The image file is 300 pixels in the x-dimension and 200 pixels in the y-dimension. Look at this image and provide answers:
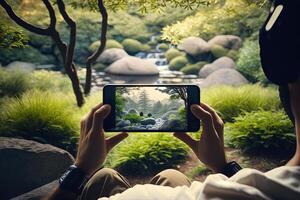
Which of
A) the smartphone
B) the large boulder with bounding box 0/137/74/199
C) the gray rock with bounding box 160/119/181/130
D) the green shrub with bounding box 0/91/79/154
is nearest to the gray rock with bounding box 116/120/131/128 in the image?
the smartphone

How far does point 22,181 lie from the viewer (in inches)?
75.7

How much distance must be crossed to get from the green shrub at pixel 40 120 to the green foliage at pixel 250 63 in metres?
1.20

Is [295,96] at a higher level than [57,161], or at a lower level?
higher

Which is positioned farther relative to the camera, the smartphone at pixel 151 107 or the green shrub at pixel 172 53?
the green shrub at pixel 172 53

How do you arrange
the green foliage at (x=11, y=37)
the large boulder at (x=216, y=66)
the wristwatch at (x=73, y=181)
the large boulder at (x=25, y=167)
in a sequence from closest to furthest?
the wristwatch at (x=73, y=181) → the large boulder at (x=25, y=167) → the green foliage at (x=11, y=37) → the large boulder at (x=216, y=66)

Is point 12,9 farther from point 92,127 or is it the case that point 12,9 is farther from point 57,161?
point 92,127

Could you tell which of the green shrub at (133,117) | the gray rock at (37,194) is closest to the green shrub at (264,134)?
the gray rock at (37,194)

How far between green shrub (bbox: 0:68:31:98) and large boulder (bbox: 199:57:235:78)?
119 centimetres

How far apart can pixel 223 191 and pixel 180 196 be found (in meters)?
0.08

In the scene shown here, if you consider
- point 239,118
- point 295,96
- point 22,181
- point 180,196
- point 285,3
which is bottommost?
point 22,181

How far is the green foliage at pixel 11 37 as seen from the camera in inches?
91.1

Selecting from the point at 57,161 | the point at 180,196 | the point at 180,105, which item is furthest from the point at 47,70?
the point at 180,196

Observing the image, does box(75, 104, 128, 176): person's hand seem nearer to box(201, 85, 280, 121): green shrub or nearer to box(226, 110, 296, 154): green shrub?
box(226, 110, 296, 154): green shrub

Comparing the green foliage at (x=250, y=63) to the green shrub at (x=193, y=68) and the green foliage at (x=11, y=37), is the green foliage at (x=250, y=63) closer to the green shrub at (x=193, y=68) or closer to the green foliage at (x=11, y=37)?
the green shrub at (x=193, y=68)
